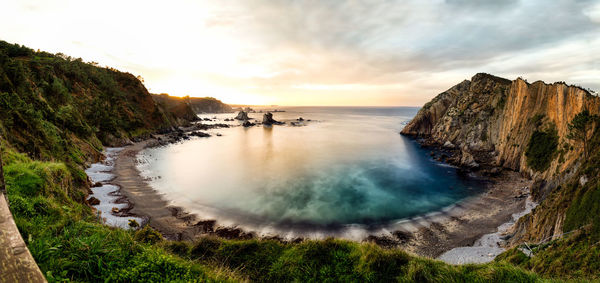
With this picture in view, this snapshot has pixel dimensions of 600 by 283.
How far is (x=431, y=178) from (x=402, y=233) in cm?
2218

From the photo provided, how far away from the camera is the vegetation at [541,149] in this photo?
99.4ft

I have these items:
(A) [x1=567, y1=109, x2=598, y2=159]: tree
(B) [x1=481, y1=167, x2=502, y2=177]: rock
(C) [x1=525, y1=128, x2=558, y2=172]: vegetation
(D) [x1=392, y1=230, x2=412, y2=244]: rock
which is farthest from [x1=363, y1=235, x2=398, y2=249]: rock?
(B) [x1=481, y1=167, x2=502, y2=177]: rock

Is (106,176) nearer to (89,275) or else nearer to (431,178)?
(89,275)

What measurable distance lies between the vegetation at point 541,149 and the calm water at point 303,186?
922 centimetres

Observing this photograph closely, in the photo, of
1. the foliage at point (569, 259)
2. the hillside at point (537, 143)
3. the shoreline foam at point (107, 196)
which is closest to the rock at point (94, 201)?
the shoreline foam at point (107, 196)

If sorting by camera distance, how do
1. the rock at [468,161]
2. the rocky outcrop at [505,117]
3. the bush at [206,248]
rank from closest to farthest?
the bush at [206,248] < the rocky outcrop at [505,117] < the rock at [468,161]

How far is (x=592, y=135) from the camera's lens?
22062 millimetres

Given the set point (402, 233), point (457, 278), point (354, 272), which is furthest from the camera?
point (402, 233)

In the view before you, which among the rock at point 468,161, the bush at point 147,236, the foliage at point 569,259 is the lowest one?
the rock at point 468,161

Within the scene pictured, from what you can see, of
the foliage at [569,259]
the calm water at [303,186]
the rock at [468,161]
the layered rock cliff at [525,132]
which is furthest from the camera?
the rock at [468,161]

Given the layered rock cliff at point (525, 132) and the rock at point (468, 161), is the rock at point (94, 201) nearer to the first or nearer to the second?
the layered rock cliff at point (525, 132)

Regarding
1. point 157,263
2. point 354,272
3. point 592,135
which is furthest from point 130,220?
point 592,135

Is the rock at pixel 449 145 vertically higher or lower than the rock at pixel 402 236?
higher

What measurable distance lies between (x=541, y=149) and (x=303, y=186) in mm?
35871
